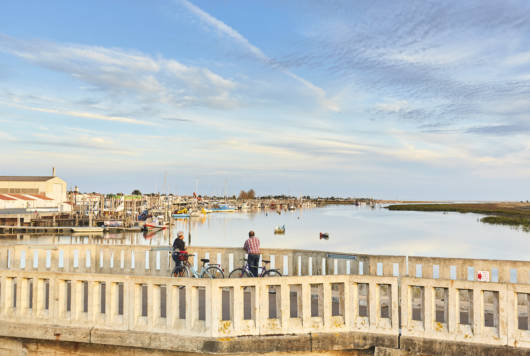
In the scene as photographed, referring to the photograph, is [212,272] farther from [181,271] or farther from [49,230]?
[49,230]

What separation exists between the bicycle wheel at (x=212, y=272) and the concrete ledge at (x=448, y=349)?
5211 millimetres

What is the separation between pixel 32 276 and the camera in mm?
8766

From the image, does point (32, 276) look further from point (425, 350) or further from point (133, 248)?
point (425, 350)

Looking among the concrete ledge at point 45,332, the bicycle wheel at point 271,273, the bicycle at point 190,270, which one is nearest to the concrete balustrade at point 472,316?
the bicycle wheel at point 271,273

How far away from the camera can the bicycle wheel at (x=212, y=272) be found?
1183 cm

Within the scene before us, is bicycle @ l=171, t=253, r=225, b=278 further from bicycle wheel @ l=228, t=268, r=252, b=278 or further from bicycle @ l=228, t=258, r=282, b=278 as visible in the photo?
bicycle @ l=228, t=258, r=282, b=278

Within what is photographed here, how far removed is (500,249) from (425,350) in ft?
186

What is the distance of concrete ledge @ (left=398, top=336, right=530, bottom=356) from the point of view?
7.61 meters

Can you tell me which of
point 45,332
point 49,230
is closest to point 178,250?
point 45,332

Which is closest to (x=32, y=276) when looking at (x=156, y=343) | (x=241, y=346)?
(x=156, y=343)

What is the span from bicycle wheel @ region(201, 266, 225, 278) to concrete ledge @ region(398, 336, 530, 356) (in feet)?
17.1

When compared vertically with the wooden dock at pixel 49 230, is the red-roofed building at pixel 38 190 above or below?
above

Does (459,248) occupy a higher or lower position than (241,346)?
lower

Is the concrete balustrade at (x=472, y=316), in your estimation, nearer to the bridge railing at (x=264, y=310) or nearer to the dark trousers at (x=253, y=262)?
the bridge railing at (x=264, y=310)
